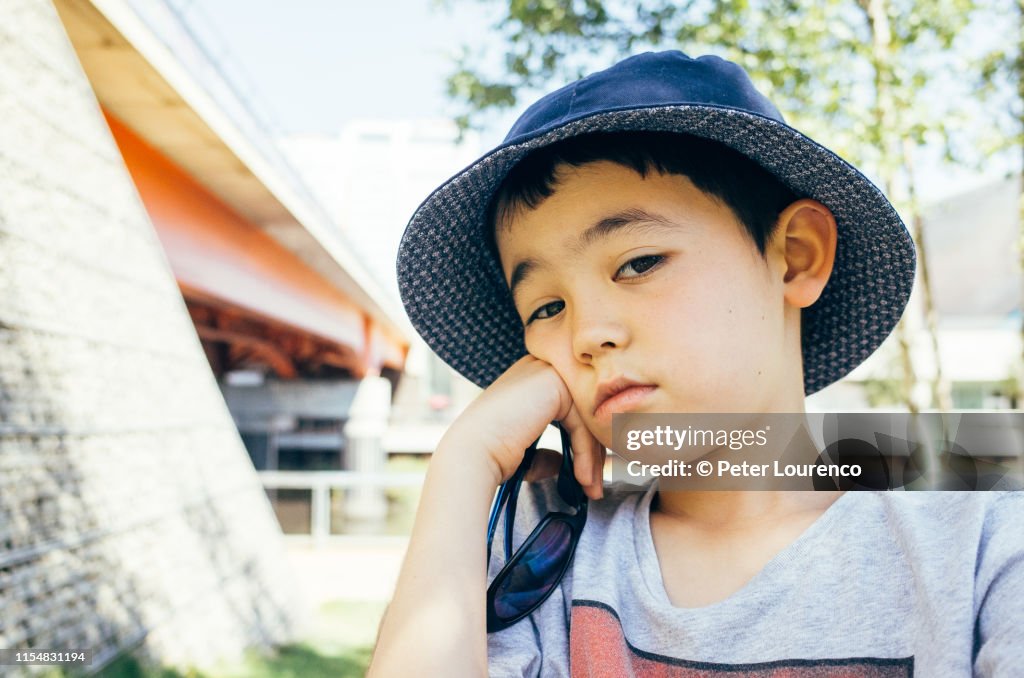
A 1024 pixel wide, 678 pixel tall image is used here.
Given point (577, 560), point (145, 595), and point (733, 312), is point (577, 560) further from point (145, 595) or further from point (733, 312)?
point (145, 595)

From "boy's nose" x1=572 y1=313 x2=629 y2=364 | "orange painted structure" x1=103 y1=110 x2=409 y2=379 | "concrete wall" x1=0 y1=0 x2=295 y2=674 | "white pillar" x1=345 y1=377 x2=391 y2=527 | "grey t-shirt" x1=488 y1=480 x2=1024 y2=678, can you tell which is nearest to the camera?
"grey t-shirt" x1=488 y1=480 x2=1024 y2=678

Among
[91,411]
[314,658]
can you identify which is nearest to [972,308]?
[314,658]

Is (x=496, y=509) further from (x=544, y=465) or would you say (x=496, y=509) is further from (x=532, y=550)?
(x=544, y=465)

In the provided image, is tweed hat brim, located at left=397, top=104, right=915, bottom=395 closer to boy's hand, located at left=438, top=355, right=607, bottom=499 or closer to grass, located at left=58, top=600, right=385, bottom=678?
boy's hand, located at left=438, top=355, right=607, bottom=499

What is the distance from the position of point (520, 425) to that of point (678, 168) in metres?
0.45

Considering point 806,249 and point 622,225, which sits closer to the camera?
point 622,225

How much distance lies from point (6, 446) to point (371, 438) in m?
15.3

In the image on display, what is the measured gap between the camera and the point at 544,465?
1.37 m

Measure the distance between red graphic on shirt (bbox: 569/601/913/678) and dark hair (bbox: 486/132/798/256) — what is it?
0.58m

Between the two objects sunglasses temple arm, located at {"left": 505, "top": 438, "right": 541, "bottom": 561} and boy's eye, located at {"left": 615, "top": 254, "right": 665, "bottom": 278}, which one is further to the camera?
sunglasses temple arm, located at {"left": 505, "top": 438, "right": 541, "bottom": 561}

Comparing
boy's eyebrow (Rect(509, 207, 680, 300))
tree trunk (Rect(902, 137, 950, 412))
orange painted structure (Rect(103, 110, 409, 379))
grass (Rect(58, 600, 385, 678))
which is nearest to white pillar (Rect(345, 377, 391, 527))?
orange painted structure (Rect(103, 110, 409, 379))

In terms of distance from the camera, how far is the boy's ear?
48.5 inches

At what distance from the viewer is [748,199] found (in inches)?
46.6

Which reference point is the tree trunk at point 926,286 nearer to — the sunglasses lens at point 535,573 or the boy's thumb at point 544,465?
the boy's thumb at point 544,465
